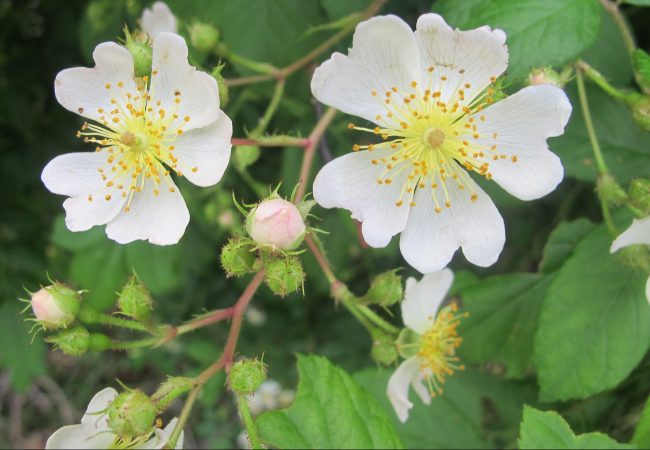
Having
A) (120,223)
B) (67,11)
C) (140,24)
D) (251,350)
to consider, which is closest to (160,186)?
(120,223)

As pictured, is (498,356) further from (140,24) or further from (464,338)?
(140,24)

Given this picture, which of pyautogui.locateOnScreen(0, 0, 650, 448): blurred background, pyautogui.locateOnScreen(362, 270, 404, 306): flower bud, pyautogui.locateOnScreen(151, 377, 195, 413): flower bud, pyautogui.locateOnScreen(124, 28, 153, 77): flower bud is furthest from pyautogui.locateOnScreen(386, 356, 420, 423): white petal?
pyautogui.locateOnScreen(124, 28, 153, 77): flower bud

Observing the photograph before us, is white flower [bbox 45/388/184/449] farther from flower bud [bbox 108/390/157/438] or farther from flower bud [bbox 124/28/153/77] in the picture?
flower bud [bbox 124/28/153/77]

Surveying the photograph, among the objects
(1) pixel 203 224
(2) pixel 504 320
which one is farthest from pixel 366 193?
(1) pixel 203 224

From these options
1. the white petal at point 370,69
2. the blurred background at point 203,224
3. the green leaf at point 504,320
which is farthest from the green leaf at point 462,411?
the white petal at point 370,69

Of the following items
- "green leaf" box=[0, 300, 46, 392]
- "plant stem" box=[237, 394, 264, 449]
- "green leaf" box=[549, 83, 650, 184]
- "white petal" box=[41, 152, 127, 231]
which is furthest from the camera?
"green leaf" box=[0, 300, 46, 392]

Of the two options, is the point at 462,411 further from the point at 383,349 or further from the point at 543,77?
the point at 543,77
